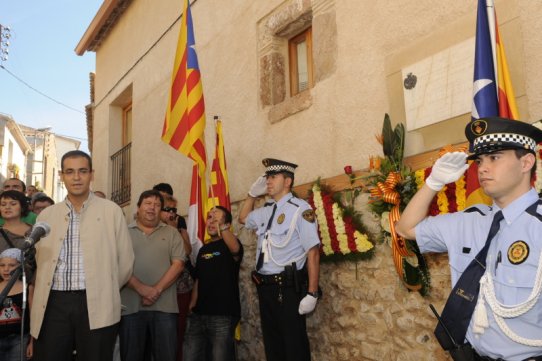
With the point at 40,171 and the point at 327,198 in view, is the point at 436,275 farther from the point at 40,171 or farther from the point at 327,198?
the point at 40,171

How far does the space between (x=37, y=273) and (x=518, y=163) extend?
2.91 m

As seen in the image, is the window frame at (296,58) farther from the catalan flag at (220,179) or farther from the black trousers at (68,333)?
the black trousers at (68,333)

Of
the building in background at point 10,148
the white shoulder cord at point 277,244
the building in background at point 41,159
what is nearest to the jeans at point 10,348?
the white shoulder cord at point 277,244

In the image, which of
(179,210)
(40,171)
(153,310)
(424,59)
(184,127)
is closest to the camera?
(424,59)

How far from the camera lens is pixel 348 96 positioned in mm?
4297

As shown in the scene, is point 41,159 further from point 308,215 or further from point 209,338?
point 308,215

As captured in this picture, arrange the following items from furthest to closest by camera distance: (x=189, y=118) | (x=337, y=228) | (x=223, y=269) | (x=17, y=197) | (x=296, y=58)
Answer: (x=296, y=58), (x=189, y=118), (x=223, y=269), (x=17, y=197), (x=337, y=228)

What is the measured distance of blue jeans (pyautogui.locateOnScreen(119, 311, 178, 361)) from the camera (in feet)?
13.3

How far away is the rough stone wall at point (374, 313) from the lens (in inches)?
133

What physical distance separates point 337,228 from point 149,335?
6.04ft

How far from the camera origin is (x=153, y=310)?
417 cm

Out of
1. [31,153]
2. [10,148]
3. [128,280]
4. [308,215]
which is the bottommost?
[128,280]

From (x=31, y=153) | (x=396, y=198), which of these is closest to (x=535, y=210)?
(x=396, y=198)

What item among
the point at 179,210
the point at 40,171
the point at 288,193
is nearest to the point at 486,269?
the point at 288,193
